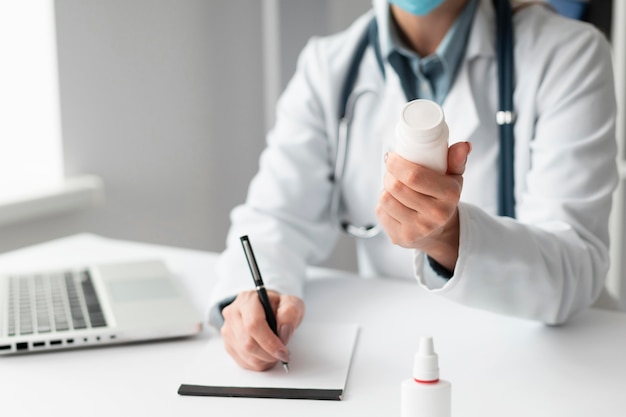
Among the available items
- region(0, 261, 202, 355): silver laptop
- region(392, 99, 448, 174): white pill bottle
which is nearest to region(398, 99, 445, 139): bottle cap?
region(392, 99, 448, 174): white pill bottle

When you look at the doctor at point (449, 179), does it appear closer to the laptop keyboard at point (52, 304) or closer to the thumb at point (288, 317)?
the thumb at point (288, 317)

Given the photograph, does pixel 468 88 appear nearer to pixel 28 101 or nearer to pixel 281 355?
pixel 281 355

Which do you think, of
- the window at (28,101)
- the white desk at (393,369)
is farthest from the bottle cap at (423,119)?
the window at (28,101)

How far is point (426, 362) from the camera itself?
0.69m

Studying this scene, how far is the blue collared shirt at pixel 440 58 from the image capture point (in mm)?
1286

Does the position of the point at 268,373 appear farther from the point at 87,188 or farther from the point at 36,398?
the point at 87,188

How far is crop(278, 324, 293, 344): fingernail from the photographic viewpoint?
949mm

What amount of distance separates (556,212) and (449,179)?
0.38 meters

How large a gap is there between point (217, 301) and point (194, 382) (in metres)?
0.19

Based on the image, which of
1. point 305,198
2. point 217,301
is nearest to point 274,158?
point 305,198

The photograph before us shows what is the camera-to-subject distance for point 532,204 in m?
1.14

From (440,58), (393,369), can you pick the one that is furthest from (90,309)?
(440,58)

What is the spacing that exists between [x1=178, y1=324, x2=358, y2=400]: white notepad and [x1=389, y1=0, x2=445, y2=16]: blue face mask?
519mm

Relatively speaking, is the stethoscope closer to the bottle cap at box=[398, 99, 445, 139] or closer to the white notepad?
the white notepad
